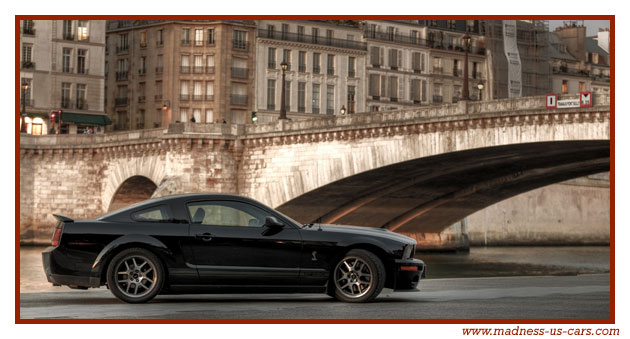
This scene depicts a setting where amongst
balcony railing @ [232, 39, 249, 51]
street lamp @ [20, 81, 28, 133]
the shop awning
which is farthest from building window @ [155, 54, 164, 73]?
street lamp @ [20, 81, 28, 133]

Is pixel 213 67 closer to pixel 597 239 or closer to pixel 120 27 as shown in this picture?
pixel 120 27

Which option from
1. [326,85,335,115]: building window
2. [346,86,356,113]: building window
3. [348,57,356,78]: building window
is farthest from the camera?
[348,57,356,78]: building window

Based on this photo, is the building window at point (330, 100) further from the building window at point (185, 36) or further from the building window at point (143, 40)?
the building window at point (143, 40)

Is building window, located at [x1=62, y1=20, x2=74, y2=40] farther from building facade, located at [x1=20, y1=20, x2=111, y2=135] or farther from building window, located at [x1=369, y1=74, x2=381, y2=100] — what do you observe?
building window, located at [x1=369, y1=74, x2=381, y2=100]

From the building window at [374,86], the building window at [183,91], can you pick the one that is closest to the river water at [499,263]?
the building window at [374,86]

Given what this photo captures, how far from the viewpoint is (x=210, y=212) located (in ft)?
159

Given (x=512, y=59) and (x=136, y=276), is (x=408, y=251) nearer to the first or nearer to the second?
(x=136, y=276)

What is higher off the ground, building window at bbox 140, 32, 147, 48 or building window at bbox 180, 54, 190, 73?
building window at bbox 140, 32, 147, 48

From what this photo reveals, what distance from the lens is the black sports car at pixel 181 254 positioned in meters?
12.8

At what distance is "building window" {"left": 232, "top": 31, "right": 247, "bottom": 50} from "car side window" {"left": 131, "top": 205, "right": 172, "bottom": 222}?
70.4 meters

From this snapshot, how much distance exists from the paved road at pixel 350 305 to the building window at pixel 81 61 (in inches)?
2419

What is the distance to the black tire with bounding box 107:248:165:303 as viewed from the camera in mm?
12750

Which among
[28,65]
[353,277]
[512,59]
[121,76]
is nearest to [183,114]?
[121,76]
